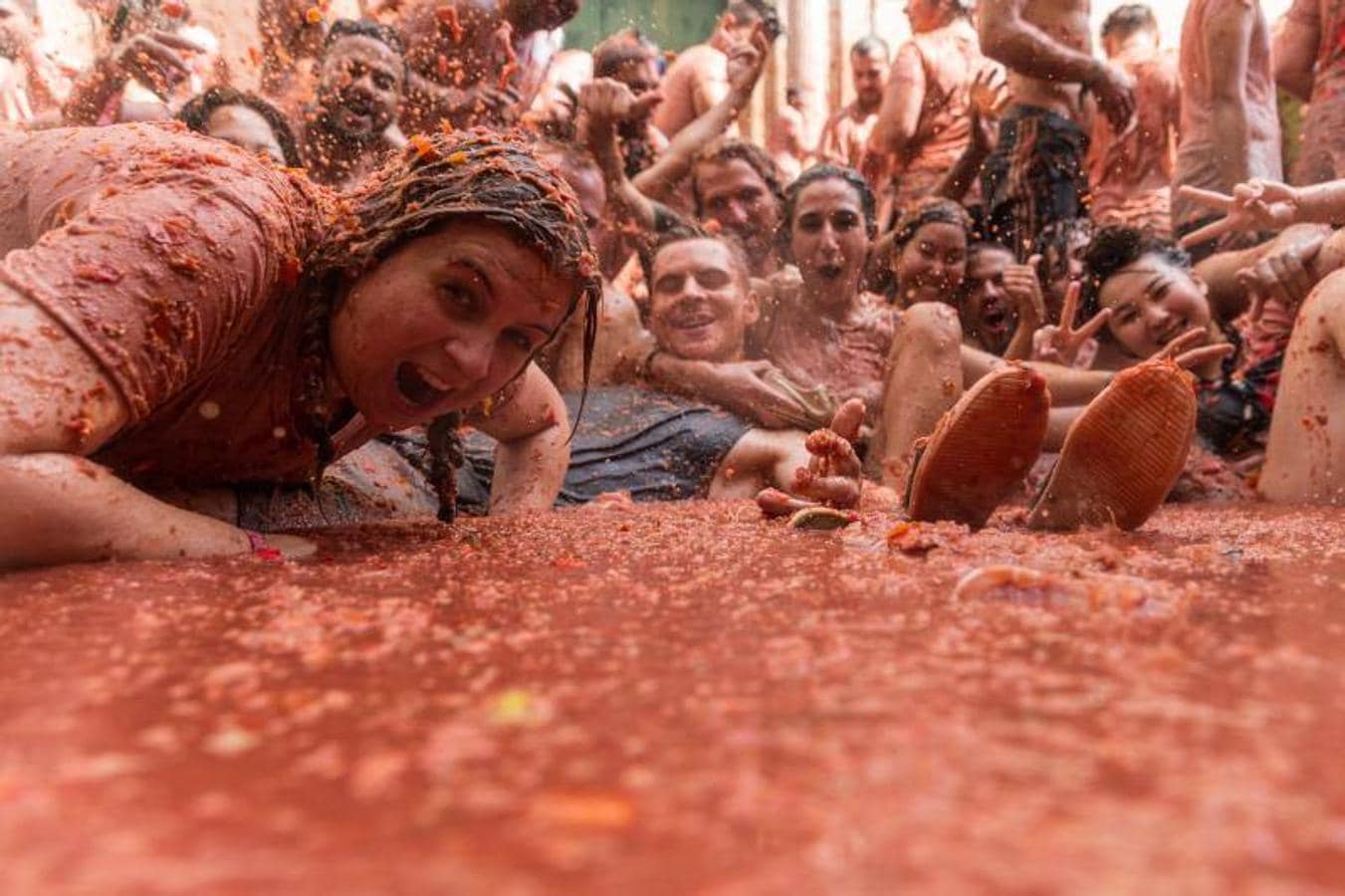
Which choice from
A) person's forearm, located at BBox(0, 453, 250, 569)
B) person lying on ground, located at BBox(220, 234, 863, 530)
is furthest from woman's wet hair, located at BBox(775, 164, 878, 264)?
person's forearm, located at BBox(0, 453, 250, 569)

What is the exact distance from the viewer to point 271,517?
1912mm

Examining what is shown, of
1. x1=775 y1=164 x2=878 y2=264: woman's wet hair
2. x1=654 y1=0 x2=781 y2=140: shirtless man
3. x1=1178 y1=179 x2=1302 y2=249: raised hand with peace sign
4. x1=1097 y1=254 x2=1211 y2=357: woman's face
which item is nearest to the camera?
x1=1178 y1=179 x2=1302 y2=249: raised hand with peace sign

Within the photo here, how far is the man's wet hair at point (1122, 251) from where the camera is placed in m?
3.48

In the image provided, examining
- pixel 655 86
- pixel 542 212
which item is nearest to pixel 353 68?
pixel 655 86

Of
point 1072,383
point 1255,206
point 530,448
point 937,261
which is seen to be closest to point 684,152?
point 937,261

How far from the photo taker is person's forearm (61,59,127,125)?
3646 mm

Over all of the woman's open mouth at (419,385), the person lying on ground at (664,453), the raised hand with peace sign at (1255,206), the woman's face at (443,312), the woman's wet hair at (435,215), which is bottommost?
the person lying on ground at (664,453)

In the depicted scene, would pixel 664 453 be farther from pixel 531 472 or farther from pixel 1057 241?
pixel 1057 241

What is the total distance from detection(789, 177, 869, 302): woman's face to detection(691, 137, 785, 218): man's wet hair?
21.7 inches

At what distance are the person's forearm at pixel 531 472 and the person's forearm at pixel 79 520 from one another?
3.09 feet

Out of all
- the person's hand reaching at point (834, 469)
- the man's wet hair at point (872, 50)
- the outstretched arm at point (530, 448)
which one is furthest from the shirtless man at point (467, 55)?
the man's wet hair at point (872, 50)

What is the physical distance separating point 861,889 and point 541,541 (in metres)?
1.25

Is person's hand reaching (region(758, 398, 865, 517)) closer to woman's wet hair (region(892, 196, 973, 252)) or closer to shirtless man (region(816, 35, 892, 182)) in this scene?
woman's wet hair (region(892, 196, 973, 252))

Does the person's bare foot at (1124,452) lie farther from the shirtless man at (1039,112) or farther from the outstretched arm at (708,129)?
the outstretched arm at (708,129)
